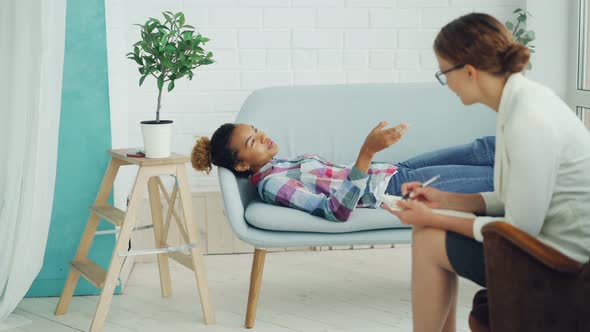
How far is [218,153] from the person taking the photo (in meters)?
3.03

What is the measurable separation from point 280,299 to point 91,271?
0.75 meters

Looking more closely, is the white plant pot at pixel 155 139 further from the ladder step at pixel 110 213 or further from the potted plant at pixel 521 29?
the potted plant at pixel 521 29

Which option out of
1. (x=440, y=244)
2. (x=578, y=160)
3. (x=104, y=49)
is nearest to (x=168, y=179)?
(x=104, y=49)

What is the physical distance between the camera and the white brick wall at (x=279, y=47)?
377 centimetres

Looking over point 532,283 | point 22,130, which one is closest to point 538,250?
point 532,283

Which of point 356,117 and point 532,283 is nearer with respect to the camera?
point 532,283

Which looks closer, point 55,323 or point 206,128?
point 55,323

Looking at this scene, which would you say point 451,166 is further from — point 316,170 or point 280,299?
point 280,299

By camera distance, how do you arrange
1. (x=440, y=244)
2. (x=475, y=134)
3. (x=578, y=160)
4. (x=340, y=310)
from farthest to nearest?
(x=475, y=134) → (x=340, y=310) → (x=440, y=244) → (x=578, y=160)

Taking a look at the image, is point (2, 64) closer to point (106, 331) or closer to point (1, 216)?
point (1, 216)

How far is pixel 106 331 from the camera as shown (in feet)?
9.38

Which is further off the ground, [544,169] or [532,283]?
[544,169]

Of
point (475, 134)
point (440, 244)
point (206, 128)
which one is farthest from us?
point (206, 128)

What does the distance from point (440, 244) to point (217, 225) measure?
2.11 meters
